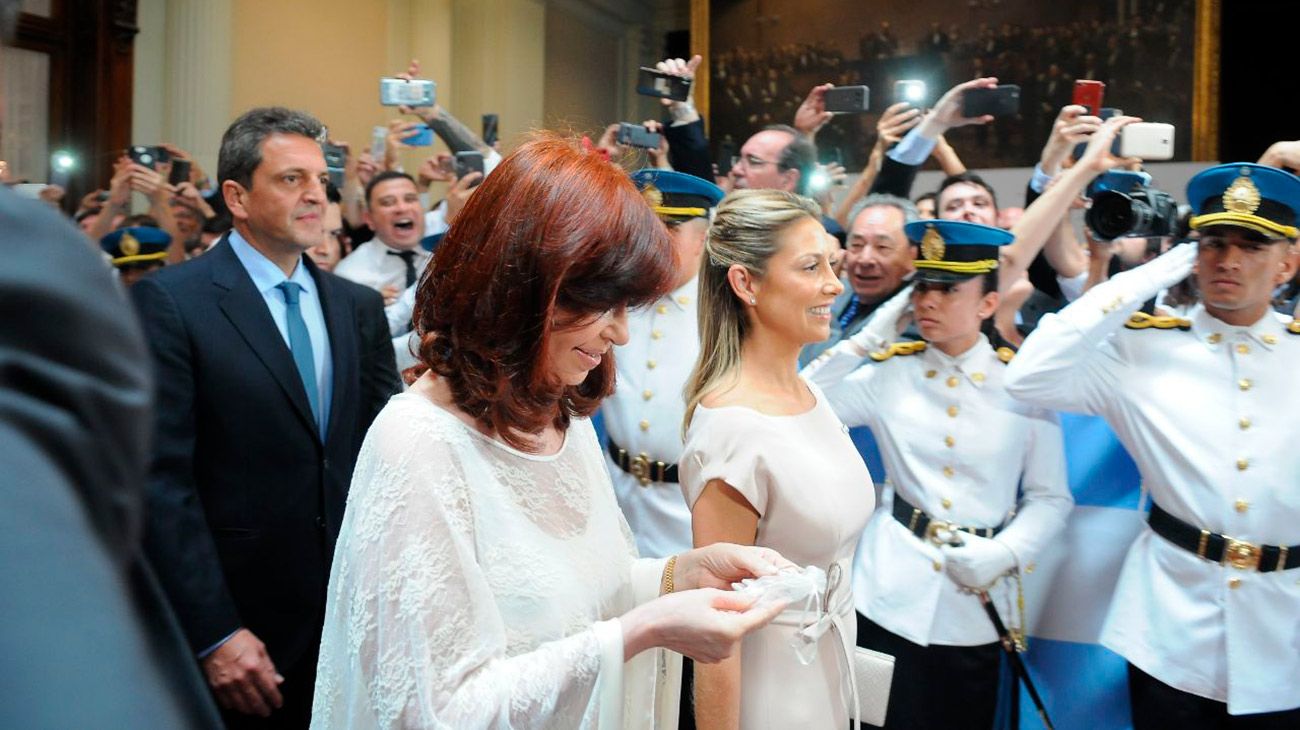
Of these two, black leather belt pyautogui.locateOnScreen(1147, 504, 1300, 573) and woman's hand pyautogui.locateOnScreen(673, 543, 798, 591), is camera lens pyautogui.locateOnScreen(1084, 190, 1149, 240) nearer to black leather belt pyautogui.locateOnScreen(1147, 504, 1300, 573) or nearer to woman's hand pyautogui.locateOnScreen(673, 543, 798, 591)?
black leather belt pyautogui.locateOnScreen(1147, 504, 1300, 573)

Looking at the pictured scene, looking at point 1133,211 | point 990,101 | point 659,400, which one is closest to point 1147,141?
point 1133,211

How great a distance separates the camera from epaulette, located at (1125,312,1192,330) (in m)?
2.81

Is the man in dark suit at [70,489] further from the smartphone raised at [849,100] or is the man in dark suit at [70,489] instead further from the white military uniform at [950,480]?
the smartphone raised at [849,100]

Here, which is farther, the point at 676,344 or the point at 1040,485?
the point at 676,344

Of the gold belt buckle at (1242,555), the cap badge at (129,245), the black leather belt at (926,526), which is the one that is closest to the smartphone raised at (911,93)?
the black leather belt at (926,526)

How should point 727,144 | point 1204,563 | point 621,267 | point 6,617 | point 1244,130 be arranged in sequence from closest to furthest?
point 6,617
point 621,267
point 1204,563
point 727,144
point 1244,130

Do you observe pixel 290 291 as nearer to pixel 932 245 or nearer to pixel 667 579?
pixel 667 579

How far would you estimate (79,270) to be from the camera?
343 millimetres

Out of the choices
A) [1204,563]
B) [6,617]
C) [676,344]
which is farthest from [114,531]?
[676,344]

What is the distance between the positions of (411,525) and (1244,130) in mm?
6873

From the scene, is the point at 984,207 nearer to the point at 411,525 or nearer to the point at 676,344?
the point at 676,344

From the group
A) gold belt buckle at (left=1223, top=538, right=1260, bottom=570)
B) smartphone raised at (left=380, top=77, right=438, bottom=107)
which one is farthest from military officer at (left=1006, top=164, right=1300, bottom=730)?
smartphone raised at (left=380, top=77, right=438, bottom=107)

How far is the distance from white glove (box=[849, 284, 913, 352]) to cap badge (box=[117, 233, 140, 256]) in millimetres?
2813

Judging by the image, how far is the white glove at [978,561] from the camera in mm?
2775
